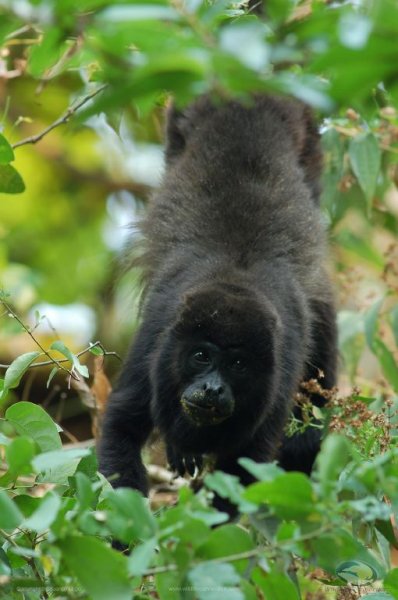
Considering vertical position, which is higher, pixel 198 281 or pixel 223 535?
pixel 223 535

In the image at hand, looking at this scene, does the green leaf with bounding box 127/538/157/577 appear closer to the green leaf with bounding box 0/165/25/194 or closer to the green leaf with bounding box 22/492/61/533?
the green leaf with bounding box 22/492/61/533

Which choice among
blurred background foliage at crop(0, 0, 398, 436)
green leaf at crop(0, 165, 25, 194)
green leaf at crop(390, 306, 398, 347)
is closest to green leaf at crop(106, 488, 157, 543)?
blurred background foliage at crop(0, 0, 398, 436)

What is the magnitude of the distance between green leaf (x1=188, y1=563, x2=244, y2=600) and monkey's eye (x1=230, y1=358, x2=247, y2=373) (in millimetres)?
2343

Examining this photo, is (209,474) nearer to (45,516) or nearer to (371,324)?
(45,516)

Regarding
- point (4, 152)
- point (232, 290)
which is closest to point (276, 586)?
point (4, 152)

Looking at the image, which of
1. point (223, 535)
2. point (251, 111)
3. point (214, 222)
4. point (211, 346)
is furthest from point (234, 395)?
point (223, 535)

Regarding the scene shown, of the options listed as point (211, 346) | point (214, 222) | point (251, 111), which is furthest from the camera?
point (251, 111)

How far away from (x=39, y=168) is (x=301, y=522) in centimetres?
867

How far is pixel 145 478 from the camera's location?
15.3ft

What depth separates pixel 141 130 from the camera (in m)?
9.06

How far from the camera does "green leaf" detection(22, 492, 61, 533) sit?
72.9 inches

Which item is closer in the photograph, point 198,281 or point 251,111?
point 198,281

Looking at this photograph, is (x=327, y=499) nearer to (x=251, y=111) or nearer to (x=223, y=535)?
(x=223, y=535)

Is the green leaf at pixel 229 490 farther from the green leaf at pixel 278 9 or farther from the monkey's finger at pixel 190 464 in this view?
the monkey's finger at pixel 190 464
